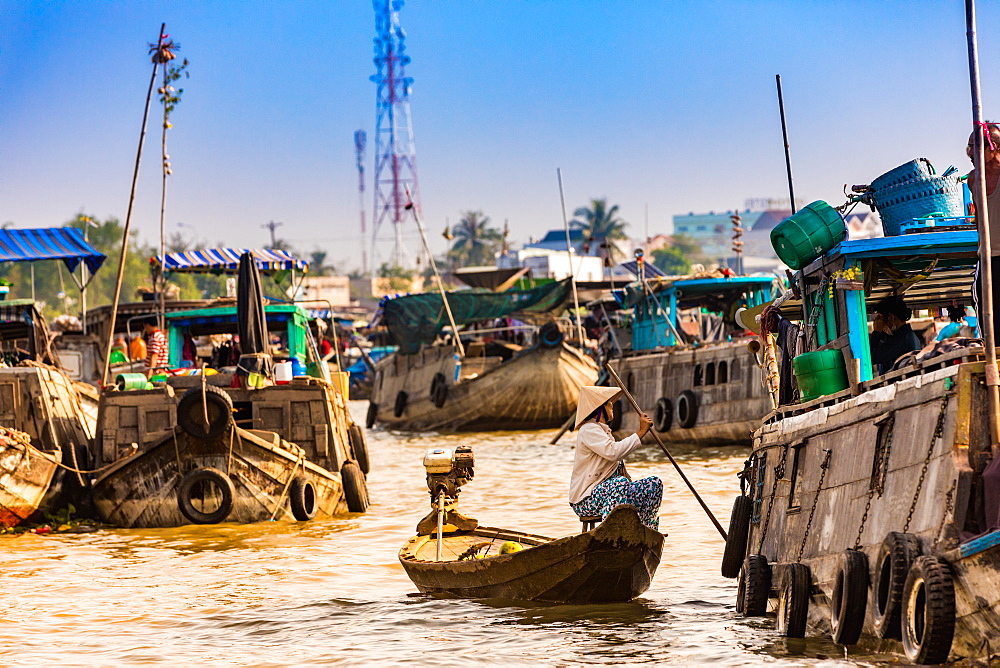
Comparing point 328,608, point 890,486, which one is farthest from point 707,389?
point 890,486

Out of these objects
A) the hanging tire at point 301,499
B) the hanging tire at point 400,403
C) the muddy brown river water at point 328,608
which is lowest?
the muddy brown river water at point 328,608

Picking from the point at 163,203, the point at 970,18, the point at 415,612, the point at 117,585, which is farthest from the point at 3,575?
the point at 163,203

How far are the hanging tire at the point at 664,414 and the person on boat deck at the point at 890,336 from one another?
44.9 feet

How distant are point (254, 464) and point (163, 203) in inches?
390

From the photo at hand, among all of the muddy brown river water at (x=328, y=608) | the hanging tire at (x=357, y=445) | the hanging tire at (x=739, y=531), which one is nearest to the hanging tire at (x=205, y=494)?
the muddy brown river water at (x=328, y=608)

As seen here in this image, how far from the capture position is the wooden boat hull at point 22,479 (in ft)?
45.1

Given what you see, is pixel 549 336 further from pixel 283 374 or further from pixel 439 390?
pixel 283 374

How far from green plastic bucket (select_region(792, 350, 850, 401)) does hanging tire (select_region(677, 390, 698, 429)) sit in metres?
13.8

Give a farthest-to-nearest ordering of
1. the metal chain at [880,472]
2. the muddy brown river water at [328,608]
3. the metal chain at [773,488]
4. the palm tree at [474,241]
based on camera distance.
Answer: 1. the palm tree at [474,241]
2. the metal chain at [773,488]
3. the muddy brown river water at [328,608]
4. the metal chain at [880,472]

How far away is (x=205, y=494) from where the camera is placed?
13688mm

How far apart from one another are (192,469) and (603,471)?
6498 millimetres

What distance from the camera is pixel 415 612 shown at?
9383 millimetres

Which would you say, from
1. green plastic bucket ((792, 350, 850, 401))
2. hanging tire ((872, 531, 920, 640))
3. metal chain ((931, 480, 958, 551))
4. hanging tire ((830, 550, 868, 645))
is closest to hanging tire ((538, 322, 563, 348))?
green plastic bucket ((792, 350, 850, 401))

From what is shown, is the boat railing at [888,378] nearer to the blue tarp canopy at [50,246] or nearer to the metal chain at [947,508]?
the metal chain at [947,508]
